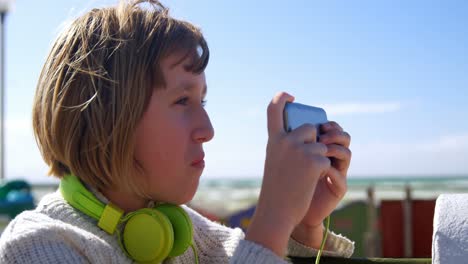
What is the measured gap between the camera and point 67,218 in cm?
146

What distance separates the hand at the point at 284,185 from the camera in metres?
1.22

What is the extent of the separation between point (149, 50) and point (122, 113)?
0.57ft

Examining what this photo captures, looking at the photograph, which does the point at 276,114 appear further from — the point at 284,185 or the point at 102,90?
the point at 102,90

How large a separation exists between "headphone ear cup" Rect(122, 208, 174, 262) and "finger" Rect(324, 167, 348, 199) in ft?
1.43

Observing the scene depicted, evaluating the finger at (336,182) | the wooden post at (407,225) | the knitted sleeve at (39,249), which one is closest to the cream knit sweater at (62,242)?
the knitted sleeve at (39,249)

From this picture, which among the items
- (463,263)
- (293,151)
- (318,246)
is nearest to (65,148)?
(293,151)

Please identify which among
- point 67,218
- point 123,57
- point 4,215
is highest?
point 123,57

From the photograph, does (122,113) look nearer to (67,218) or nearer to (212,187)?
(67,218)

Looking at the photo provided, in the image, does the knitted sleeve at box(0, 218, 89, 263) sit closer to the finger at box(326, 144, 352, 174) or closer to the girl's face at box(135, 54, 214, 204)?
the girl's face at box(135, 54, 214, 204)

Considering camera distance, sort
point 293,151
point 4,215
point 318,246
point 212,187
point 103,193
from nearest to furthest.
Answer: point 293,151 < point 103,193 < point 318,246 < point 4,215 < point 212,187

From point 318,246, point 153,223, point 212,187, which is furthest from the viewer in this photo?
point 212,187

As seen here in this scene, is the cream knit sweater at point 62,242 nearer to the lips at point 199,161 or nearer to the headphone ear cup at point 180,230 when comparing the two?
the headphone ear cup at point 180,230

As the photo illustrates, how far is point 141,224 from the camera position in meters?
1.42

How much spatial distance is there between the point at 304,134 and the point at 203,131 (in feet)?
1.03
